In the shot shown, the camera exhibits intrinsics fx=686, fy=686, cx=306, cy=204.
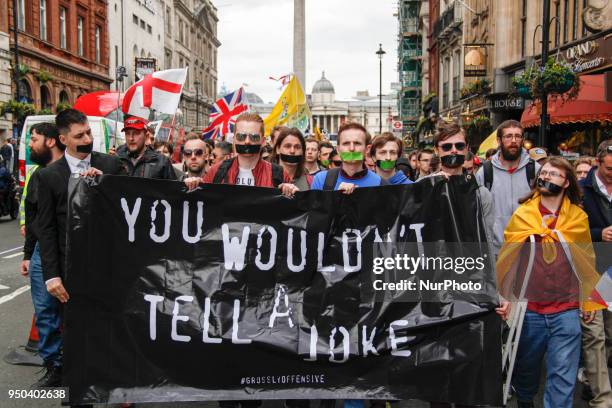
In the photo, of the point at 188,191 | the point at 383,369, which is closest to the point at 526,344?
the point at 383,369

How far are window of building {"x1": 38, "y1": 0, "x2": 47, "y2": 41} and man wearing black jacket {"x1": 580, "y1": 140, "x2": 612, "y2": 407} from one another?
3405cm

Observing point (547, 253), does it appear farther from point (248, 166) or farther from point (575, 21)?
point (575, 21)

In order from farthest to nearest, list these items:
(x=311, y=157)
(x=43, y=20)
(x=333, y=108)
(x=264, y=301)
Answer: (x=333, y=108), (x=43, y=20), (x=311, y=157), (x=264, y=301)

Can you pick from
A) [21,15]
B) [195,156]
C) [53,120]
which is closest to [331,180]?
[195,156]

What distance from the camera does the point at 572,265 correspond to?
13.7 feet

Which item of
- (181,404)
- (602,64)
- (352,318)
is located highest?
(602,64)

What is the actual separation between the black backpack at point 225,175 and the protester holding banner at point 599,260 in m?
2.13

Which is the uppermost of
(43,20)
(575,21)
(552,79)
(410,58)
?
(410,58)

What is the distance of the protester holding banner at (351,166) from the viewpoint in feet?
14.3

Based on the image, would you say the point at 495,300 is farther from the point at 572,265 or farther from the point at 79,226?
the point at 79,226

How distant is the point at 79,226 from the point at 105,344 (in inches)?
27.6

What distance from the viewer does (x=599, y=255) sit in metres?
4.37

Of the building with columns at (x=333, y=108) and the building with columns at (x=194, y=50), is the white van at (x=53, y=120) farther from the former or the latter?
the building with columns at (x=333, y=108)

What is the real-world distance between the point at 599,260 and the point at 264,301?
2.14 metres
